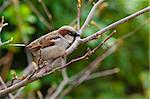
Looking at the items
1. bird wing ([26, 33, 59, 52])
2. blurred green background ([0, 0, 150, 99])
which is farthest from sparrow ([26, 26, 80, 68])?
blurred green background ([0, 0, 150, 99])

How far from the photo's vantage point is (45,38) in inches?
76.8

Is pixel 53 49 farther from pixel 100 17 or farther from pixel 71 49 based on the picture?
pixel 100 17

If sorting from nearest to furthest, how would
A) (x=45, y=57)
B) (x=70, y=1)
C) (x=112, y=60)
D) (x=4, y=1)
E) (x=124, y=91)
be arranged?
(x=45, y=57) → (x=4, y=1) → (x=70, y=1) → (x=112, y=60) → (x=124, y=91)

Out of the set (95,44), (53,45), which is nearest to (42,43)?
(53,45)

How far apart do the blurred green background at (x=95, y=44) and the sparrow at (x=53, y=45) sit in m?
1.03

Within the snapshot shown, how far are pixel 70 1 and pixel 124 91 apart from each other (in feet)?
3.71

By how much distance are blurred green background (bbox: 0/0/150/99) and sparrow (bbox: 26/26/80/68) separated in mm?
1034

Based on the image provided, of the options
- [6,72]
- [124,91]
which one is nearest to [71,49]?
[6,72]

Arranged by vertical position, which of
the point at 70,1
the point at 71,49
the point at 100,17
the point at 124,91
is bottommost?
the point at 124,91

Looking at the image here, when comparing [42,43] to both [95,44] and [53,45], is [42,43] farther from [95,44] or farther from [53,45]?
[95,44]

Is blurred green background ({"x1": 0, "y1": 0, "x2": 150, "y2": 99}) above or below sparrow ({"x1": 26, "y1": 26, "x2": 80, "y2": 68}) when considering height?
below

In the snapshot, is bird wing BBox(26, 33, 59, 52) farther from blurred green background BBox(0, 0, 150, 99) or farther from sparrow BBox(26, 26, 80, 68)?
blurred green background BBox(0, 0, 150, 99)

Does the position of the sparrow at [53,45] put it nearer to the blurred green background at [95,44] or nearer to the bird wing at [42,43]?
the bird wing at [42,43]

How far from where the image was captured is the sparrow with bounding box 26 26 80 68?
6.32ft
